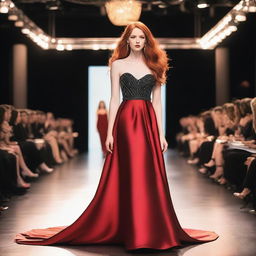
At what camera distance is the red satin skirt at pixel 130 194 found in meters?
3.70

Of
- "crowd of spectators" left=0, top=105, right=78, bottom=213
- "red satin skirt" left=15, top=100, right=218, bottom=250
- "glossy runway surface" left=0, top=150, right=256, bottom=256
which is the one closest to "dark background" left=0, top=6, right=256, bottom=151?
"crowd of spectators" left=0, top=105, right=78, bottom=213

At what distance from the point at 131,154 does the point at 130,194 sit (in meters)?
0.23

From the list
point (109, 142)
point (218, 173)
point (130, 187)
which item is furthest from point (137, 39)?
point (218, 173)

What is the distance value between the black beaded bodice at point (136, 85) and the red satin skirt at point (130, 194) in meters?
0.04

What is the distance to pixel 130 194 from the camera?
372 centimetres

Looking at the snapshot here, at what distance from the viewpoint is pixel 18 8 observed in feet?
34.9

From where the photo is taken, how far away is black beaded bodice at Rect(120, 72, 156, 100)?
3801mm

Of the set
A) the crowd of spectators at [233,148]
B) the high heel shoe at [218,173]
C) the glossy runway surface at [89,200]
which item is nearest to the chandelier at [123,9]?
the crowd of spectators at [233,148]

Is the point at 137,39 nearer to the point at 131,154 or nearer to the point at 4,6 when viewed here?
the point at 131,154

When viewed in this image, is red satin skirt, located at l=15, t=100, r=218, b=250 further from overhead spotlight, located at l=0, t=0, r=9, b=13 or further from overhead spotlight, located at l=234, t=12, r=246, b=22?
overhead spotlight, located at l=234, t=12, r=246, b=22

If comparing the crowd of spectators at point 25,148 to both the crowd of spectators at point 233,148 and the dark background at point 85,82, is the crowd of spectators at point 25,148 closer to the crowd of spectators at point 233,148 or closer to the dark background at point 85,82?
the crowd of spectators at point 233,148

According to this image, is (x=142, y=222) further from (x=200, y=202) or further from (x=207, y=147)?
(x=207, y=147)

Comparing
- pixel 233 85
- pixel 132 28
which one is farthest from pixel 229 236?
pixel 233 85

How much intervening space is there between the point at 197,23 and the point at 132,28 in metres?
10.6
